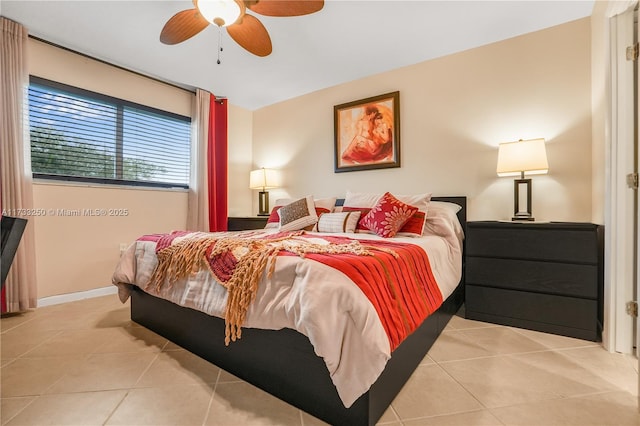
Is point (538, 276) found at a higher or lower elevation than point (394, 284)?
lower

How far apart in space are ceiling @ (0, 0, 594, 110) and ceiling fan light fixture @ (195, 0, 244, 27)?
0.58m

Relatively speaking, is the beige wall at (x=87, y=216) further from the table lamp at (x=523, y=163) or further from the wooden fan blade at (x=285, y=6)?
the table lamp at (x=523, y=163)

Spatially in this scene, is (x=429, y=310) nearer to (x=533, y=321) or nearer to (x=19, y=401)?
(x=533, y=321)

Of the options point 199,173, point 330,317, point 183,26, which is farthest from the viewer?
point 199,173

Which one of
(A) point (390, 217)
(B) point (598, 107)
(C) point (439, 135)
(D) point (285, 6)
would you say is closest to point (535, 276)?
(A) point (390, 217)

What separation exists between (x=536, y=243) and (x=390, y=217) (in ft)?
3.35

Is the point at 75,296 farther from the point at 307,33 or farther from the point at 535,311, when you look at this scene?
the point at 535,311

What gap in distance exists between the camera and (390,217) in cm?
228

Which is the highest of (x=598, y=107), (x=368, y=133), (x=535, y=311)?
(x=368, y=133)

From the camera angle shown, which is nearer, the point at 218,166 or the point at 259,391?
the point at 259,391

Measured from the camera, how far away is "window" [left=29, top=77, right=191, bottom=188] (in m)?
2.73

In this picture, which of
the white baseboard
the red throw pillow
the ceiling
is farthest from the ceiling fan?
the white baseboard

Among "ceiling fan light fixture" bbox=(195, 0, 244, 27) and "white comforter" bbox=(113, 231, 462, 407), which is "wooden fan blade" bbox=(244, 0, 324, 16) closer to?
Answer: "ceiling fan light fixture" bbox=(195, 0, 244, 27)

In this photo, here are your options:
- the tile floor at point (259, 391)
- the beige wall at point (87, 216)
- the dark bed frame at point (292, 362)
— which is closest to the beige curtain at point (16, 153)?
the beige wall at point (87, 216)
